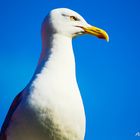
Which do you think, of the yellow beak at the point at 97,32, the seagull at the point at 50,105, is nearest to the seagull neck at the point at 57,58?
the seagull at the point at 50,105

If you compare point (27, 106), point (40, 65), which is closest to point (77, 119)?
point (27, 106)

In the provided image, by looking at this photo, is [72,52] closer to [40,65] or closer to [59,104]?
[40,65]

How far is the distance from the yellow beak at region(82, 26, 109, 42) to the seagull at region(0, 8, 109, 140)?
557 millimetres

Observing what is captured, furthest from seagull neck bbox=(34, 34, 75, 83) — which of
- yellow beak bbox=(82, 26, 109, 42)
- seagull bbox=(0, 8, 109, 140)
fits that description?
yellow beak bbox=(82, 26, 109, 42)

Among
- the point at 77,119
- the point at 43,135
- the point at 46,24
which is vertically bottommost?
the point at 43,135

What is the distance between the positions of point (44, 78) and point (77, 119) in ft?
1.71

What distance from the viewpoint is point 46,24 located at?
3891 mm

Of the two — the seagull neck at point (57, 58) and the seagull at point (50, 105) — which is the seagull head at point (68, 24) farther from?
the seagull at point (50, 105)

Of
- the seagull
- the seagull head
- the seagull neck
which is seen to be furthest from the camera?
the seagull head

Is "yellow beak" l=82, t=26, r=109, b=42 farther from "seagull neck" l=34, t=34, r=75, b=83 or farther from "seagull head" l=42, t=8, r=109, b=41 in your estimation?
"seagull neck" l=34, t=34, r=75, b=83

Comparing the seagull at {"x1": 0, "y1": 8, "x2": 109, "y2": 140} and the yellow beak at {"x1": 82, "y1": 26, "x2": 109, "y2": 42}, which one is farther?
the yellow beak at {"x1": 82, "y1": 26, "x2": 109, "y2": 42}

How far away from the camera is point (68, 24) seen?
12.9 feet

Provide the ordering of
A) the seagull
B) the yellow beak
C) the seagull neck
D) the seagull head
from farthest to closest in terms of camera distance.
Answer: the yellow beak → the seagull head → the seagull neck → the seagull

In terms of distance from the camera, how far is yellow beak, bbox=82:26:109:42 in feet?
13.7
